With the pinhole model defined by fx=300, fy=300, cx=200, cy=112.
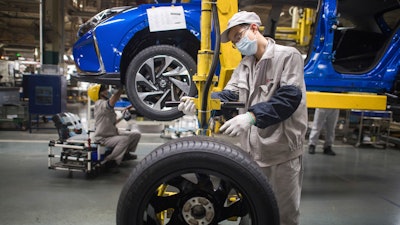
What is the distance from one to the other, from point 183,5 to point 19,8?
918 centimetres

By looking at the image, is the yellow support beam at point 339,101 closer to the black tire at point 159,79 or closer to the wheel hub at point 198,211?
the black tire at point 159,79

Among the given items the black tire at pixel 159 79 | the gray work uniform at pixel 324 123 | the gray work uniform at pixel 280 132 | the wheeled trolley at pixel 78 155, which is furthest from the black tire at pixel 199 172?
the gray work uniform at pixel 324 123

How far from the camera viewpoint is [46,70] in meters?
7.34

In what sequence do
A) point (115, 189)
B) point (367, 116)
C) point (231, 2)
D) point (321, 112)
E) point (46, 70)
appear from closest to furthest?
point (231, 2), point (115, 189), point (321, 112), point (367, 116), point (46, 70)

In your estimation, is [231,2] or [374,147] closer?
[231,2]

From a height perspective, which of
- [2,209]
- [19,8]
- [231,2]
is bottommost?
[2,209]

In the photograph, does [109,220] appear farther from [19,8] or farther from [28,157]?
[19,8]

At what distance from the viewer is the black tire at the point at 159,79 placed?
294 centimetres

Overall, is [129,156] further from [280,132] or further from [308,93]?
[280,132]

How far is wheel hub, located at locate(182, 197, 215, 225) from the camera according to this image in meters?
1.29

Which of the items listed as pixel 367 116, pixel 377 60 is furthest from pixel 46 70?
pixel 367 116

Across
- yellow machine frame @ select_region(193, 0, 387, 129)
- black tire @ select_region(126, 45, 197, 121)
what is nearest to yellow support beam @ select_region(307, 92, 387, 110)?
yellow machine frame @ select_region(193, 0, 387, 129)

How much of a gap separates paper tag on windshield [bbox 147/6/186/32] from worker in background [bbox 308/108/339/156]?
361 centimetres

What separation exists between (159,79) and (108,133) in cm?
167
